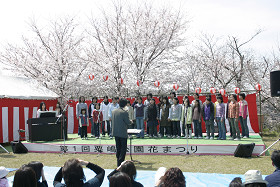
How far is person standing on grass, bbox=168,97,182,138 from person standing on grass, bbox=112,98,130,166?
384 centimetres

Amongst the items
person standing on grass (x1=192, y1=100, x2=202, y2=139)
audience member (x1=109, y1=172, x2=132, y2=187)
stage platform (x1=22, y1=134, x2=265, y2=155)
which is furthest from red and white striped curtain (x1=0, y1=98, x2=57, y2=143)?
audience member (x1=109, y1=172, x2=132, y2=187)

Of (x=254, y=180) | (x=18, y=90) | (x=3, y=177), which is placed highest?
(x=18, y=90)

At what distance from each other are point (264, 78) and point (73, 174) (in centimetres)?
2005

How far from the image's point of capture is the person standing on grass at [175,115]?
994 centimetres

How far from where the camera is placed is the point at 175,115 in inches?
392

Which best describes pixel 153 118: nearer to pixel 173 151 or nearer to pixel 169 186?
pixel 173 151

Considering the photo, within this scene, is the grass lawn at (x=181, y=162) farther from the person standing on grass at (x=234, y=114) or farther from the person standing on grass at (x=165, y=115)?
the person standing on grass at (x=165, y=115)

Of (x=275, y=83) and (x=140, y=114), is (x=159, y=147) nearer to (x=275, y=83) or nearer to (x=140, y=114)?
(x=140, y=114)

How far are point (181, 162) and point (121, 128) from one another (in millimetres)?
1943

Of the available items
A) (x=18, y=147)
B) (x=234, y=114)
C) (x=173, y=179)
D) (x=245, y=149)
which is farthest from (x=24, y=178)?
(x=234, y=114)

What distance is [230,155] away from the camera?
764 cm

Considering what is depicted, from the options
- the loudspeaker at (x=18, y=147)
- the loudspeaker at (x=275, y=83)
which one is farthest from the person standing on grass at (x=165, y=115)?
the loudspeaker at (x=18, y=147)

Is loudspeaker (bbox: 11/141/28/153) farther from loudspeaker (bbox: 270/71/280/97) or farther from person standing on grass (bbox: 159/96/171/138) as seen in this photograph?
loudspeaker (bbox: 270/71/280/97)

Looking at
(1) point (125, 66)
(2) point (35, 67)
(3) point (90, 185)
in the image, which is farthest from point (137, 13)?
(3) point (90, 185)
